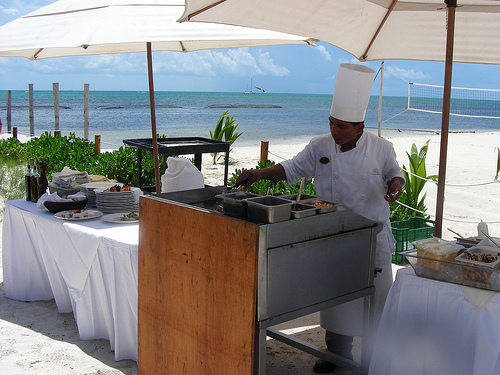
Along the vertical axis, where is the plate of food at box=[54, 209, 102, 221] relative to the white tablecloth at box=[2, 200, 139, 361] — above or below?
above

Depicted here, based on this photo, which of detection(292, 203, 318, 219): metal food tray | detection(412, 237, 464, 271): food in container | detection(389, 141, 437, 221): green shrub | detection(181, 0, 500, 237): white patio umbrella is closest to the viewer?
detection(412, 237, 464, 271): food in container

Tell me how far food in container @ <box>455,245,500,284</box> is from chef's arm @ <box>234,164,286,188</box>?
1.16 meters

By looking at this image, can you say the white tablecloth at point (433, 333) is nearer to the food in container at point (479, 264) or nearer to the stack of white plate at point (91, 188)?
the food in container at point (479, 264)

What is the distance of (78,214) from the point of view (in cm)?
362

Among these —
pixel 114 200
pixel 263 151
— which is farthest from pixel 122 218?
pixel 263 151

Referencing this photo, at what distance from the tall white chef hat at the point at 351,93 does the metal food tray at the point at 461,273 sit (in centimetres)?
90

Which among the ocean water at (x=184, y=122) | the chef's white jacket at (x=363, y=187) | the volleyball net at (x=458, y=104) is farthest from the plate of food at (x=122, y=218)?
the ocean water at (x=184, y=122)

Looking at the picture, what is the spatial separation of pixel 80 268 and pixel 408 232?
3123 millimetres

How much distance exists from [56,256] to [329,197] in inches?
77.2

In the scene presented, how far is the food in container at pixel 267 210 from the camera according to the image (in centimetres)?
212

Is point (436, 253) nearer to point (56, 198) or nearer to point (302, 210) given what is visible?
point (302, 210)

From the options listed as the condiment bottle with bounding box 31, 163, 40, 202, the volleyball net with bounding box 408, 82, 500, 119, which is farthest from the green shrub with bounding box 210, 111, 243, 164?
the condiment bottle with bounding box 31, 163, 40, 202

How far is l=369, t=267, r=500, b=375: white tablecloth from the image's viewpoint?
1.97 metres

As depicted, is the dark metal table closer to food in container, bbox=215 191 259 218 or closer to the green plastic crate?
the green plastic crate
